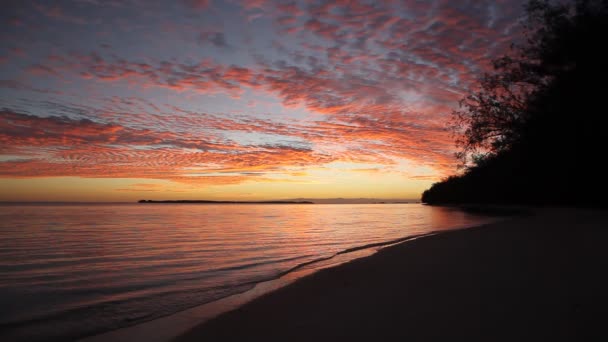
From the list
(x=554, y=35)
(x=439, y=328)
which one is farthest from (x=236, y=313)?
(x=554, y=35)

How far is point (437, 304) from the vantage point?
210 inches

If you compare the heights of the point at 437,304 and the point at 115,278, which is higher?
the point at 437,304

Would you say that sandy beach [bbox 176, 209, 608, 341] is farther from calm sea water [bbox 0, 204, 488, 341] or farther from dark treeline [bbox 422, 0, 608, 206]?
dark treeline [bbox 422, 0, 608, 206]

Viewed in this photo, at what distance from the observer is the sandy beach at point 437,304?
169 inches

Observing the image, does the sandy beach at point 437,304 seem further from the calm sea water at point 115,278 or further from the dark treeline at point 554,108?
the dark treeline at point 554,108

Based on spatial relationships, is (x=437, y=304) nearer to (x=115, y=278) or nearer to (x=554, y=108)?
(x=115, y=278)

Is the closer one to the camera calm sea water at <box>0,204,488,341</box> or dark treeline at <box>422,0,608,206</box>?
calm sea water at <box>0,204,488,341</box>

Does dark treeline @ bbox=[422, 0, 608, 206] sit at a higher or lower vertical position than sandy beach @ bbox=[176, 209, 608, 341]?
higher

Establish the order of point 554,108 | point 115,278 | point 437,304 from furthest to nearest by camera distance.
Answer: point 554,108 → point 115,278 → point 437,304

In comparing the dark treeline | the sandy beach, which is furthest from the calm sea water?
the dark treeline

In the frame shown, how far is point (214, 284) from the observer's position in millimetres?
8102

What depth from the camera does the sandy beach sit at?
4305 millimetres

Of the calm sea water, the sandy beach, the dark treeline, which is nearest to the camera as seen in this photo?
the sandy beach

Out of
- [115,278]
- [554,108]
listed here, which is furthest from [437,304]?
[554,108]
